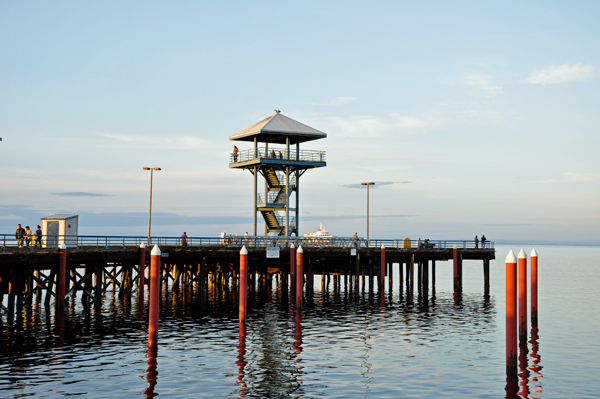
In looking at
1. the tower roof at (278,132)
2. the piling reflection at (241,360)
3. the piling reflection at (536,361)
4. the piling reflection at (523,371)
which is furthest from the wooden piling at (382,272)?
the piling reflection at (523,371)

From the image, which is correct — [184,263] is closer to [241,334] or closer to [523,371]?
[241,334]

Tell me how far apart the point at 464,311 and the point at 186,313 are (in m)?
19.8

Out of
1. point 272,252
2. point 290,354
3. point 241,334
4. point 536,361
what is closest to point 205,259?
point 272,252

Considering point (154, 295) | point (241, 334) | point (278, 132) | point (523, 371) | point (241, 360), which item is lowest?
point (523, 371)

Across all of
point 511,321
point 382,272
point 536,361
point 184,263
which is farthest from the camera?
point 184,263

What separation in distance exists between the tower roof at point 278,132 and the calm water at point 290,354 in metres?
21.6

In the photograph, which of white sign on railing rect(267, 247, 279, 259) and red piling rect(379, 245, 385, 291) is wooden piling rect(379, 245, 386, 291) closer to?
red piling rect(379, 245, 385, 291)

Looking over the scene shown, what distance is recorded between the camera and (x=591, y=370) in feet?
87.7

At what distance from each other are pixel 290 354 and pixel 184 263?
30935mm

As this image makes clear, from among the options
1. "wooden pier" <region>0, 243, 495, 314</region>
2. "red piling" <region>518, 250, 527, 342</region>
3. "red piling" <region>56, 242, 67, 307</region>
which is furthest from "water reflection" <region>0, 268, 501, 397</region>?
"red piling" <region>518, 250, 527, 342</region>

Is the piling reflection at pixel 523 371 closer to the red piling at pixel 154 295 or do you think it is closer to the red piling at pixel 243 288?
the red piling at pixel 243 288

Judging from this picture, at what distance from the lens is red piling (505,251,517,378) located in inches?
890

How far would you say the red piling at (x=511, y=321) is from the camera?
74.2 feet

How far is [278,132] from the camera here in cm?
6244
